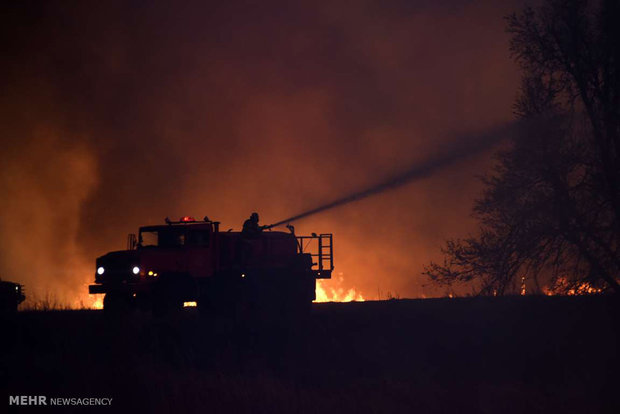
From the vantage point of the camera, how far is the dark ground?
11.9 meters

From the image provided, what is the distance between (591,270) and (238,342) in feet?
30.6

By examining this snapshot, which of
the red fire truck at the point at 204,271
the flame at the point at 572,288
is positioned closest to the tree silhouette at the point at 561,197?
the flame at the point at 572,288

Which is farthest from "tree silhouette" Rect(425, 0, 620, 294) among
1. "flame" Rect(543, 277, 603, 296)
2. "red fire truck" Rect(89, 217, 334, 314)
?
"red fire truck" Rect(89, 217, 334, 314)

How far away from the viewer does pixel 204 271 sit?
1908 cm

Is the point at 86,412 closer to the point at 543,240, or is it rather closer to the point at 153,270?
the point at 153,270

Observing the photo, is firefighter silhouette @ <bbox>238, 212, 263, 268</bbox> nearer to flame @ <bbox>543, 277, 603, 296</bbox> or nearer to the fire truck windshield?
the fire truck windshield

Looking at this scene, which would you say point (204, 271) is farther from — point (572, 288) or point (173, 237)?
point (572, 288)

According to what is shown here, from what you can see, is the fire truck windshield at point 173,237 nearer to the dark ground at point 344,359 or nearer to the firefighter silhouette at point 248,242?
the firefighter silhouette at point 248,242

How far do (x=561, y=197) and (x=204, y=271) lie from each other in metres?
10.1

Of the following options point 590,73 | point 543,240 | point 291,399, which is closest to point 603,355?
point 543,240

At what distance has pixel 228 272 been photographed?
19625 millimetres

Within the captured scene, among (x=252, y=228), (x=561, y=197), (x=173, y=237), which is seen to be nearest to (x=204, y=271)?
(x=173, y=237)

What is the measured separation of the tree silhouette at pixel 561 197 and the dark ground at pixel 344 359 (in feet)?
5.25

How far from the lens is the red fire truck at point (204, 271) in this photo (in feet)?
60.3
